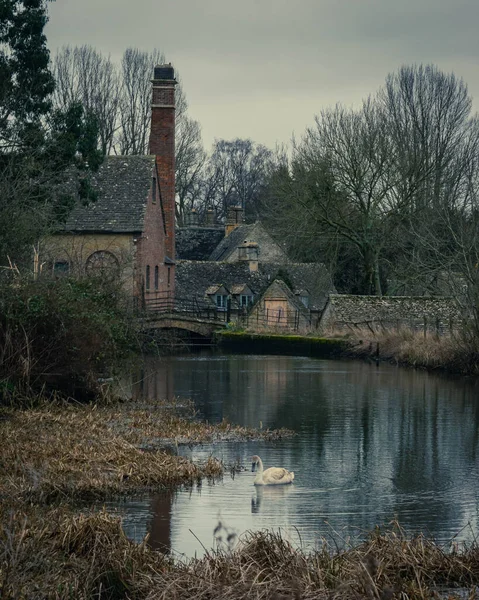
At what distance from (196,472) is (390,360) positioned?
25.5 metres

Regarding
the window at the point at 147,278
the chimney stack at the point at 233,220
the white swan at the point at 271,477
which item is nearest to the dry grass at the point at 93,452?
the white swan at the point at 271,477

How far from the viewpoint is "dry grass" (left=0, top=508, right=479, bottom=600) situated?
28.0 ft

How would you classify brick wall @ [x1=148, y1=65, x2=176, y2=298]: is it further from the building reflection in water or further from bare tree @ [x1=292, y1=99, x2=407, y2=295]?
the building reflection in water

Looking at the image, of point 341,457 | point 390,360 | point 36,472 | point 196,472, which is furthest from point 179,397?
point 390,360

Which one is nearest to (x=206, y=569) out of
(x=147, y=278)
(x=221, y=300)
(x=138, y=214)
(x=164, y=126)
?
(x=138, y=214)

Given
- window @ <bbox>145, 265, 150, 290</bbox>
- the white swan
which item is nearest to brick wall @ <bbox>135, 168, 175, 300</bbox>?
window @ <bbox>145, 265, 150, 290</bbox>

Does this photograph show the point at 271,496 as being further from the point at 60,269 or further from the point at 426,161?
the point at 426,161

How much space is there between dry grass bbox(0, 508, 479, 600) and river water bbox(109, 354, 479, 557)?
506 mm

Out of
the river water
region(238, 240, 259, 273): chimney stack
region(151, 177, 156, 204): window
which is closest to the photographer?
the river water

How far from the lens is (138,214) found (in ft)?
155

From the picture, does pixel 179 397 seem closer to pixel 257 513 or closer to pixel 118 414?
pixel 118 414

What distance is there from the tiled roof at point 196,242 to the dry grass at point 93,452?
51.9m

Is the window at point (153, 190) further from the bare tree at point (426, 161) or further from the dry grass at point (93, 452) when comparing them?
the dry grass at point (93, 452)

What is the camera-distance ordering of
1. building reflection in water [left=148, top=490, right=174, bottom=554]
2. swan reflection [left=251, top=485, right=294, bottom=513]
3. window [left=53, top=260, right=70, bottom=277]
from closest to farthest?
building reflection in water [left=148, top=490, right=174, bottom=554]
swan reflection [left=251, top=485, right=294, bottom=513]
window [left=53, top=260, right=70, bottom=277]
